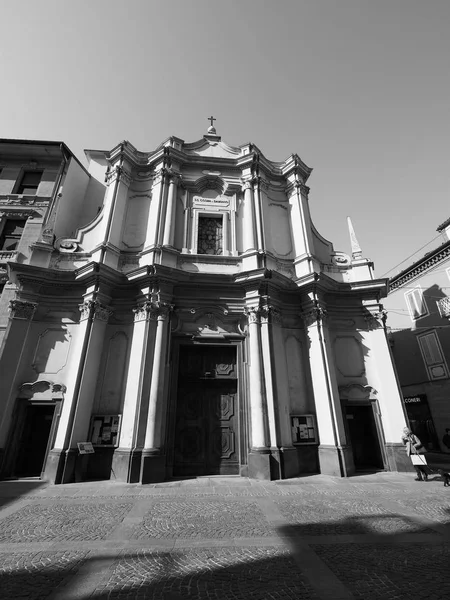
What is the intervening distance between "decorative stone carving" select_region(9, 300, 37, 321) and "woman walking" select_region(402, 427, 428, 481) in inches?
557

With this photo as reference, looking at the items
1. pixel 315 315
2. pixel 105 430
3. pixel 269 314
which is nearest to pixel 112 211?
pixel 269 314

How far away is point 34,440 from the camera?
10.1 meters

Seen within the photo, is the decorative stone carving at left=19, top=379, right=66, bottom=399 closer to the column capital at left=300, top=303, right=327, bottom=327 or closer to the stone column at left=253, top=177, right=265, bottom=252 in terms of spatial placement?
the stone column at left=253, top=177, right=265, bottom=252

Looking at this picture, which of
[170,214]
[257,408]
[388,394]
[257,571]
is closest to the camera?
[257,571]

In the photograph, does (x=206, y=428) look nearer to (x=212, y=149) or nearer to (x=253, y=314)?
(x=253, y=314)

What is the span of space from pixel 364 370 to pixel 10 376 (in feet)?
44.0

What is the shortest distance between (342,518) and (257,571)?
114 inches

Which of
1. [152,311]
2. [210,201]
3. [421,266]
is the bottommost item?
[152,311]

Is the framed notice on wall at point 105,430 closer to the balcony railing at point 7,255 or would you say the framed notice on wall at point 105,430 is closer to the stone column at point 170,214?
the stone column at point 170,214

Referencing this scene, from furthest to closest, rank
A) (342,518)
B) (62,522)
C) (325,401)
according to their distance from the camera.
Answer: (325,401) < (342,518) < (62,522)

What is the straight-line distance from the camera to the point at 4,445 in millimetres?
9359

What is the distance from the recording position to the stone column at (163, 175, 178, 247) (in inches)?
484

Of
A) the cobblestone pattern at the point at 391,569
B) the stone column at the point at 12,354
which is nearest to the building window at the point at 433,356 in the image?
the cobblestone pattern at the point at 391,569

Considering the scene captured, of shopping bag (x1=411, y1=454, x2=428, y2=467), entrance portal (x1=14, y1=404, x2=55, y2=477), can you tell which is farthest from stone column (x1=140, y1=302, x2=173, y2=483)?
shopping bag (x1=411, y1=454, x2=428, y2=467)
